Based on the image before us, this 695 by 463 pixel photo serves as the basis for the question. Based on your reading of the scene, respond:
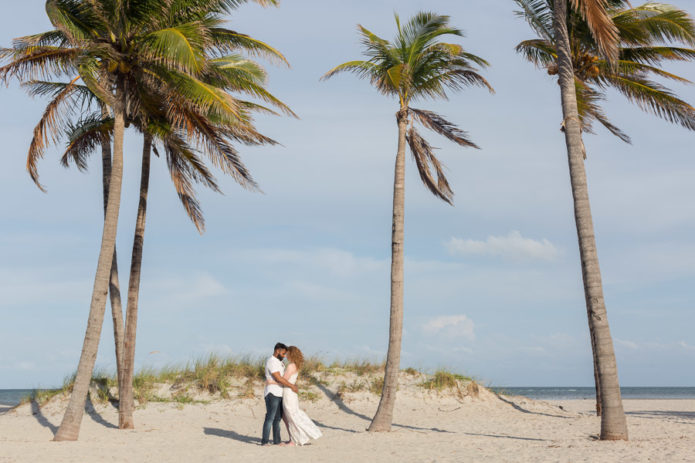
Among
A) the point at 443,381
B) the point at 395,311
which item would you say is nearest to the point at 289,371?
the point at 395,311

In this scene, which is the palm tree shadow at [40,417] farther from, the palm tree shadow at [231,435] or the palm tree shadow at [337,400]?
the palm tree shadow at [337,400]

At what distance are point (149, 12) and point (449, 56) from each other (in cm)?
700

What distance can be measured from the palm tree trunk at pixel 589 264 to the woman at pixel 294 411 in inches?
215

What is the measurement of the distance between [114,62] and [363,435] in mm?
9941

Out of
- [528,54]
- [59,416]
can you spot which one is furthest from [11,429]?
[528,54]

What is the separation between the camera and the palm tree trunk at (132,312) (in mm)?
15680

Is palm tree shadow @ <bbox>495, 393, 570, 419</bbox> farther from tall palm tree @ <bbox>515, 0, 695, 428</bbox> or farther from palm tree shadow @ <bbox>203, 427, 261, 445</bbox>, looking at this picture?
palm tree shadow @ <bbox>203, 427, 261, 445</bbox>

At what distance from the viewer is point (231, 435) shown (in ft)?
50.0

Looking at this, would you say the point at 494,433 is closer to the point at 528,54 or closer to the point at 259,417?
the point at 259,417

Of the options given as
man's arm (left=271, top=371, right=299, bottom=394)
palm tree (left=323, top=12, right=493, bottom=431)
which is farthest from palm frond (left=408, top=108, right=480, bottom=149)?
man's arm (left=271, top=371, right=299, bottom=394)

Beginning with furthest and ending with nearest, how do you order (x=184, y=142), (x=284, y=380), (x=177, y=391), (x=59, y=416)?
(x=177, y=391) < (x=59, y=416) < (x=184, y=142) < (x=284, y=380)

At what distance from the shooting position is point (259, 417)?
17.9 m

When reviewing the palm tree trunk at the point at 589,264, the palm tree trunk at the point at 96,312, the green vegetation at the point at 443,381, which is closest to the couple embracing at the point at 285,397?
the palm tree trunk at the point at 96,312

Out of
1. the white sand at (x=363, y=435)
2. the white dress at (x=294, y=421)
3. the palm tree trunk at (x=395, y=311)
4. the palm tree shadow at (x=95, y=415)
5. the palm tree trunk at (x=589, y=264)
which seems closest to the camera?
the white sand at (x=363, y=435)
